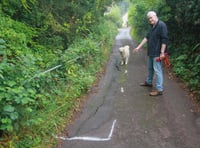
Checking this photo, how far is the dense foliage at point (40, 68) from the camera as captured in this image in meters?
4.01

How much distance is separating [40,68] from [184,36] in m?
7.10

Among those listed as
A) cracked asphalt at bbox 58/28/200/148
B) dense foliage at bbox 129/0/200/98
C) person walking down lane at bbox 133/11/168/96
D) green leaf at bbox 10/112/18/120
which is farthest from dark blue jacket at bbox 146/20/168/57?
green leaf at bbox 10/112/18/120

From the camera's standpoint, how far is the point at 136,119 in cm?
575

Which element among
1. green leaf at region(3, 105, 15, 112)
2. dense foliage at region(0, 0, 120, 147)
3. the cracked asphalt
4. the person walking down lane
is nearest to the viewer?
green leaf at region(3, 105, 15, 112)

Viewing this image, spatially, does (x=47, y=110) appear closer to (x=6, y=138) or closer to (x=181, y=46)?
(x=6, y=138)

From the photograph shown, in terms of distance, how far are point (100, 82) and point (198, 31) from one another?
14.4 feet

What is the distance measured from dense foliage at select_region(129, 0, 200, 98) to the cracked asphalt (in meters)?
0.66

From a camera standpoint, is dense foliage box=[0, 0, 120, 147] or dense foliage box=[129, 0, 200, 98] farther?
dense foliage box=[129, 0, 200, 98]

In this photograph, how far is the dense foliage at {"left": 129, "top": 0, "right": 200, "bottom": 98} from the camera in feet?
27.9

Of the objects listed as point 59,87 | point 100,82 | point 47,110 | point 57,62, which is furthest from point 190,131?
point 100,82

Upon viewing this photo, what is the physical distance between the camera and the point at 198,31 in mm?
10211

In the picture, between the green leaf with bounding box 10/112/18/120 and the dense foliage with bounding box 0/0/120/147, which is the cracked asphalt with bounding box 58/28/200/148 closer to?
the dense foliage with bounding box 0/0/120/147

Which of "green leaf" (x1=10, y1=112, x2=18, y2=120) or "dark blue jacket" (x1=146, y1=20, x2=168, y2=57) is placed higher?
"dark blue jacket" (x1=146, y1=20, x2=168, y2=57)

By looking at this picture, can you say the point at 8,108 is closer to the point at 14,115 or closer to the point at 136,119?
the point at 14,115
